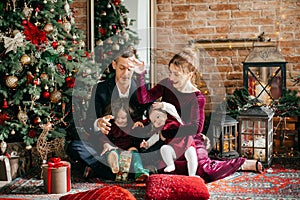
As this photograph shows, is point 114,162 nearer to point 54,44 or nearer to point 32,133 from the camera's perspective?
point 32,133

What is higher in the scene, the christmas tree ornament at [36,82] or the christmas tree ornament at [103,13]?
the christmas tree ornament at [103,13]

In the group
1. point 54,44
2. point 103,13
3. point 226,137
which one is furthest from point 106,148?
point 103,13

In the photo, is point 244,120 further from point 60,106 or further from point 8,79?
point 8,79

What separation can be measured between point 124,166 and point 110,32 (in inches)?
57.3

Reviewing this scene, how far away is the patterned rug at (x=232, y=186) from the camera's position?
10.5 ft

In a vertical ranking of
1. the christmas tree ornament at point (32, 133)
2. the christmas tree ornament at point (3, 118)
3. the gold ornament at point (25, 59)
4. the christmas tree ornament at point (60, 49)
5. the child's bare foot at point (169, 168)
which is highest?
the christmas tree ornament at point (60, 49)

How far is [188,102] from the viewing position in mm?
3578

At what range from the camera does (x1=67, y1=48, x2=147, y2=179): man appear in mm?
3627

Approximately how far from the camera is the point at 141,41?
4547 mm

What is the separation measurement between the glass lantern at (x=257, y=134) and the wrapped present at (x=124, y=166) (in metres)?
1.07

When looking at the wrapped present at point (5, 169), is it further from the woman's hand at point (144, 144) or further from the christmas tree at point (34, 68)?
the woman's hand at point (144, 144)

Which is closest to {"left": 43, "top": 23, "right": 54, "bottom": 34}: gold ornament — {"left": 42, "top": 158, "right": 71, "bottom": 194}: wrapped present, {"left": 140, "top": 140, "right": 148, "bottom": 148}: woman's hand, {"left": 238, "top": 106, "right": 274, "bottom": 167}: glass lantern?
{"left": 42, "top": 158, "right": 71, "bottom": 194}: wrapped present

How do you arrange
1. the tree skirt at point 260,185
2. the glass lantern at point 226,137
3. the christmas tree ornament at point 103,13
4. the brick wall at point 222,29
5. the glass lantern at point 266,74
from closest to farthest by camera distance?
the tree skirt at point 260,185
the glass lantern at point 226,137
the glass lantern at point 266,74
the christmas tree ornament at point 103,13
the brick wall at point 222,29

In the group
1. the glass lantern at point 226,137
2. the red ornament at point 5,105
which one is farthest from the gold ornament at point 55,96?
the glass lantern at point 226,137
